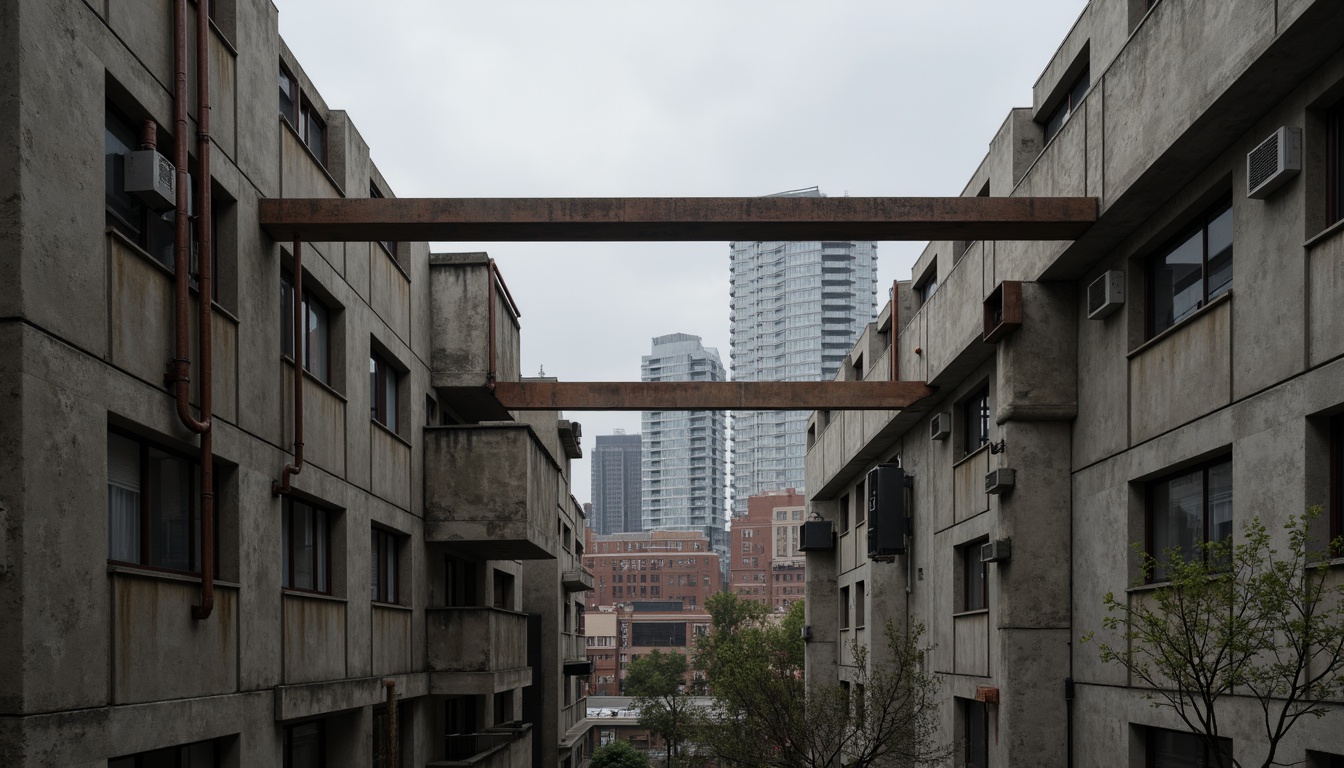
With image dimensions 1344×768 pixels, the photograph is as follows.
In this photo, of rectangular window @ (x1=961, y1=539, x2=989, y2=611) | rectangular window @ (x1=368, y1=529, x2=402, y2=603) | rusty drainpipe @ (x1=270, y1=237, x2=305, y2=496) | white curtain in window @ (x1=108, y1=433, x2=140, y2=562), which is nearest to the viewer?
white curtain in window @ (x1=108, y1=433, x2=140, y2=562)

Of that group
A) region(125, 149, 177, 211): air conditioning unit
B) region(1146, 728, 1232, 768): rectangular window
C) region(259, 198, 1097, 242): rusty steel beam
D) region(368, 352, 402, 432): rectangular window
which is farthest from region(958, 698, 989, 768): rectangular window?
region(125, 149, 177, 211): air conditioning unit

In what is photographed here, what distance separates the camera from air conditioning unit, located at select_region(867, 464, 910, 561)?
26.5 meters

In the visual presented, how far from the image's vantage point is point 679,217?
45.9ft

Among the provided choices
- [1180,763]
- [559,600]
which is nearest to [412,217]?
[1180,763]

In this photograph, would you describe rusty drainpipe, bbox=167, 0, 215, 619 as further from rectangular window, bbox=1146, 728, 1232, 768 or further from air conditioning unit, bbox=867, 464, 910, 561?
air conditioning unit, bbox=867, 464, 910, 561

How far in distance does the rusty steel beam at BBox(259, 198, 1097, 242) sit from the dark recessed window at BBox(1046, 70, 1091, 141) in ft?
9.84

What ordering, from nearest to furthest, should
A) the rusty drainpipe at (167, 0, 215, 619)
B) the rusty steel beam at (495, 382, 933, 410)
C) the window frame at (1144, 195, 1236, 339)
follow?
the rusty drainpipe at (167, 0, 215, 619), the window frame at (1144, 195, 1236, 339), the rusty steel beam at (495, 382, 933, 410)

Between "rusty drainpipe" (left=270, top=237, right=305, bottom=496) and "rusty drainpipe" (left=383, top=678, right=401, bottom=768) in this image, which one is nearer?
"rusty drainpipe" (left=270, top=237, right=305, bottom=496)

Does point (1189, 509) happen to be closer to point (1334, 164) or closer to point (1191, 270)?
point (1191, 270)

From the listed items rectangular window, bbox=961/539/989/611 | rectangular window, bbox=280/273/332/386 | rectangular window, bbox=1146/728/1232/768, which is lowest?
rectangular window, bbox=1146/728/1232/768

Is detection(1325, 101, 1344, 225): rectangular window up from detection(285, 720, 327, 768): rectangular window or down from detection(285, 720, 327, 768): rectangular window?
up

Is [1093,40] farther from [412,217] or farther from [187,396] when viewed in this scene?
[187,396]

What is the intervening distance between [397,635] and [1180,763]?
11737mm

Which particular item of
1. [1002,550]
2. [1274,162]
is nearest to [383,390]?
[1002,550]
